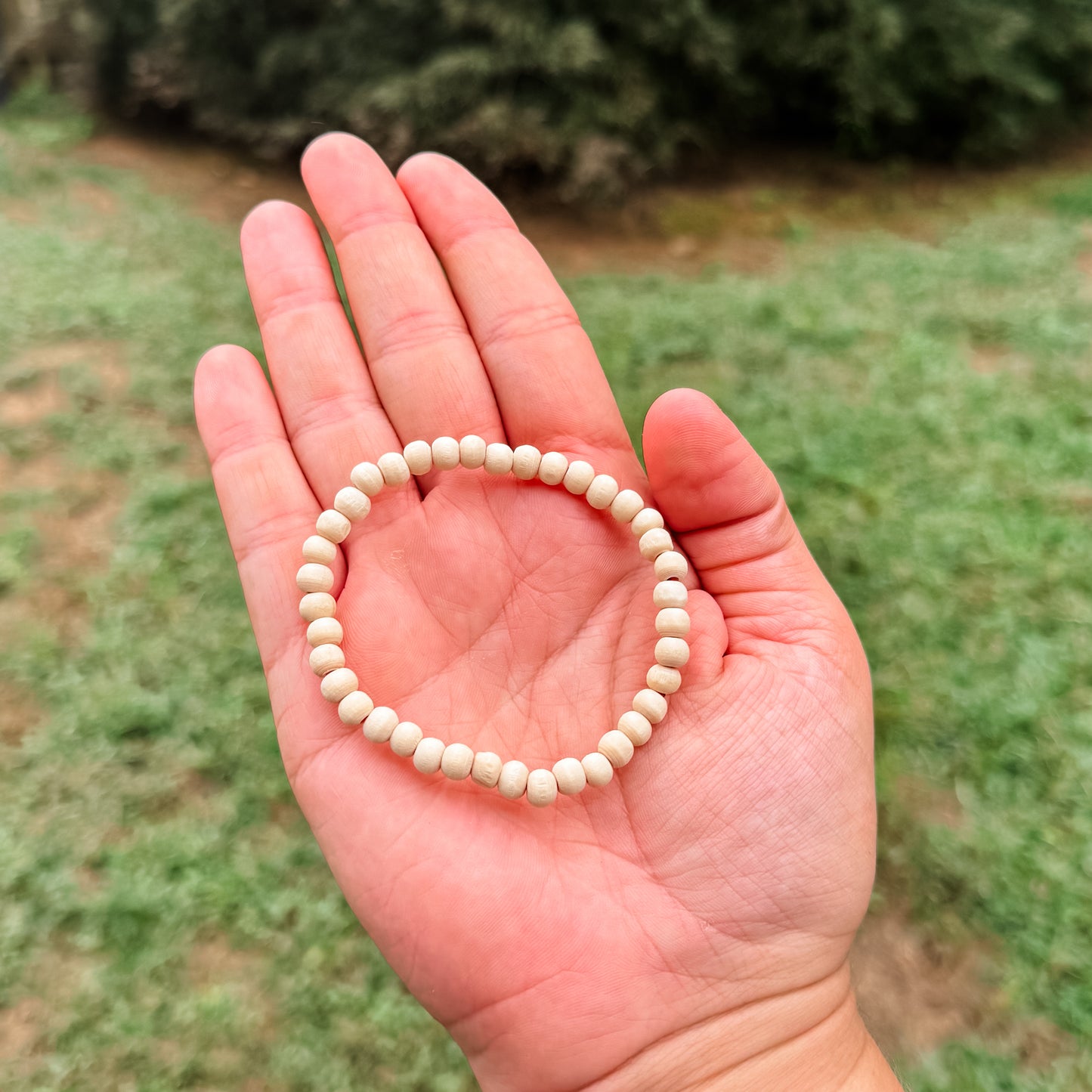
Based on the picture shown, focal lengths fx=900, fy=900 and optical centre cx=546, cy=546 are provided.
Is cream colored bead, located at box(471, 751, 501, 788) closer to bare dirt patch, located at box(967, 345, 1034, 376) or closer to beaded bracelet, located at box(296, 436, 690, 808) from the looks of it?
beaded bracelet, located at box(296, 436, 690, 808)

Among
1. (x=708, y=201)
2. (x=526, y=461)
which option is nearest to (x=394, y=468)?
(x=526, y=461)

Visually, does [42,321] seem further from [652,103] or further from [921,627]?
[921,627]

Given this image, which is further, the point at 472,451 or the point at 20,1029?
the point at 20,1029

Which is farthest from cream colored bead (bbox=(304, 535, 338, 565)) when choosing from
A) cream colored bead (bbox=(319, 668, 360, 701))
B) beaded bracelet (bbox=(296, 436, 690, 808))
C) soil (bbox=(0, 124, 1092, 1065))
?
soil (bbox=(0, 124, 1092, 1065))

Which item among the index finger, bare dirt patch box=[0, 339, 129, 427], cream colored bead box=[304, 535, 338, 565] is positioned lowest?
bare dirt patch box=[0, 339, 129, 427]

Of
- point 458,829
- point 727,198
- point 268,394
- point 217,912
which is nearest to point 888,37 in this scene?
point 727,198

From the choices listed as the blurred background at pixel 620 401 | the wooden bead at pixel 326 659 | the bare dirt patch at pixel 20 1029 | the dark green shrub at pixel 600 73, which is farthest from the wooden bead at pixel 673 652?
the dark green shrub at pixel 600 73

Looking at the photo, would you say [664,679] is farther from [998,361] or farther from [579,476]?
[998,361]
